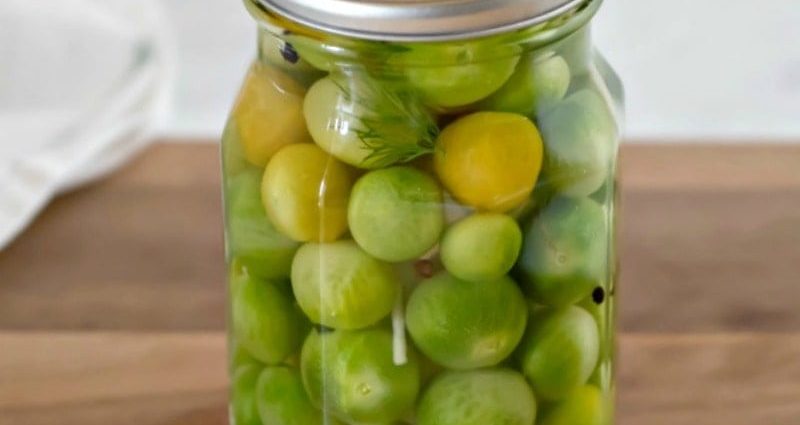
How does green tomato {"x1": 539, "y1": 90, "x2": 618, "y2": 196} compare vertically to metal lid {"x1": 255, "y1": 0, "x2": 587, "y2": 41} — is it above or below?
below

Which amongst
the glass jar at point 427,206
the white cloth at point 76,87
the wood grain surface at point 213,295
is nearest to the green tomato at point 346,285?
the glass jar at point 427,206

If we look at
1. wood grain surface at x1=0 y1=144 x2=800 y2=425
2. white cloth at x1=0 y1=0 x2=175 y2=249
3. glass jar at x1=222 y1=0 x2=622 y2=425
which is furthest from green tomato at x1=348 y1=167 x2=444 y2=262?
white cloth at x1=0 y1=0 x2=175 y2=249

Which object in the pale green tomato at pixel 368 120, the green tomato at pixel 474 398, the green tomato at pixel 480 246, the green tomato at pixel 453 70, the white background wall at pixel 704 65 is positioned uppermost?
the green tomato at pixel 453 70

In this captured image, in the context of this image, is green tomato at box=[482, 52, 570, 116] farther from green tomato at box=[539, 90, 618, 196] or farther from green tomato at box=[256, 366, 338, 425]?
green tomato at box=[256, 366, 338, 425]

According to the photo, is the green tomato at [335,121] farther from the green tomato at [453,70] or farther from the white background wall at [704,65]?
the white background wall at [704,65]

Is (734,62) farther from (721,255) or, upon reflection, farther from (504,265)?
(504,265)

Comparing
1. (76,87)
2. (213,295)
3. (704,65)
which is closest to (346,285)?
(213,295)

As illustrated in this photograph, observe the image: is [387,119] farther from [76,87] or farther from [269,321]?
[76,87]

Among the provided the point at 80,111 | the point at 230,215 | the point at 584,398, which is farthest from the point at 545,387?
the point at 80,111
